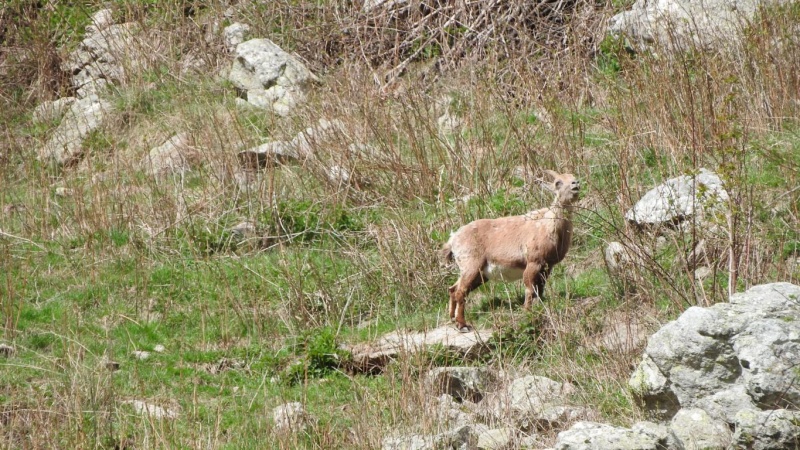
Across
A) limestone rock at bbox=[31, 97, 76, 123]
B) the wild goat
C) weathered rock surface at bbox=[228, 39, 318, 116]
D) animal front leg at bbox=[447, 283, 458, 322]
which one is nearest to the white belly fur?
the wild goat

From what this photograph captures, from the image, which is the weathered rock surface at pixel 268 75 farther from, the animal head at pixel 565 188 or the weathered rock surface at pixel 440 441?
the weathered rock surface at pixel 440 441

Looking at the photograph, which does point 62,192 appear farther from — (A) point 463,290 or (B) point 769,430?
(B) point 769,430

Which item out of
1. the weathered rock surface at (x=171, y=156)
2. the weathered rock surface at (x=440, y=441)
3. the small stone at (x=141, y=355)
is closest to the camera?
the weathered rock surface at (x=440, y=441)

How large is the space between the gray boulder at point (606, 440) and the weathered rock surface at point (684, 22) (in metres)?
6.73

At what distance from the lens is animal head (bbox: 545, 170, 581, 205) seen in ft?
30.3

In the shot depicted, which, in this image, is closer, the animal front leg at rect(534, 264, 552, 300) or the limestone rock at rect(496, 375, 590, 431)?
the limestone rock at rect(496, 375, 590, 431)

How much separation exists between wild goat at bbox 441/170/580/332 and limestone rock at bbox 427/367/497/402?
1170 millimetres

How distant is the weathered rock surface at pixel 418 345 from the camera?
8758mm

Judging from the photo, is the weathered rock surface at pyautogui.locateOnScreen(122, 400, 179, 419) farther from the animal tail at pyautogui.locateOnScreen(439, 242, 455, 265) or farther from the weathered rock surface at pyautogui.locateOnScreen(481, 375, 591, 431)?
the animal tail at pyautogui.locateOnScreen(439, 242, 455, 265)

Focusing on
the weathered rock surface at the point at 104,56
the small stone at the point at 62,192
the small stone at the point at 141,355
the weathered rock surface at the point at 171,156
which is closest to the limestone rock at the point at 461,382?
the small stone at the point at 141,355

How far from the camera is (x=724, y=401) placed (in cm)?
608

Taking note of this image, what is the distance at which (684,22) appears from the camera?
39.4 feet

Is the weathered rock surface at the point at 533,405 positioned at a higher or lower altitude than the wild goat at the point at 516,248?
lower

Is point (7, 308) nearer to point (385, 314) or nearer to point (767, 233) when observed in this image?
point (385, 314)
